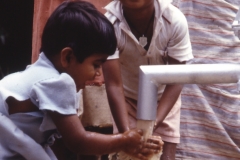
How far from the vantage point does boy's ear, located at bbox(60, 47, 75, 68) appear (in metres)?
1.55

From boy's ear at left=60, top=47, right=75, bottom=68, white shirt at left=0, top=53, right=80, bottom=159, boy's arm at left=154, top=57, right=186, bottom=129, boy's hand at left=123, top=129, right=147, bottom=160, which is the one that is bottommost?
boy's arm at left=154, top=57, right=186, bottom=129

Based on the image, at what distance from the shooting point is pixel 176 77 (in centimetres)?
115

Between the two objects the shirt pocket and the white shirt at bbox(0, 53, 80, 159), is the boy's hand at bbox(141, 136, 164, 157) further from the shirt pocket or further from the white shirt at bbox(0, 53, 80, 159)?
the shirt pocket

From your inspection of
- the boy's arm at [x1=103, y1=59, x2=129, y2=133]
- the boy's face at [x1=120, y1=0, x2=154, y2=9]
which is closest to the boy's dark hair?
the boy's face at [x1=120, y1=0, x2=154, y2=9]

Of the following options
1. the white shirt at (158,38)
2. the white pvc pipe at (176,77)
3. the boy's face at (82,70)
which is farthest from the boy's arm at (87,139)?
the white shirt at (158,38)

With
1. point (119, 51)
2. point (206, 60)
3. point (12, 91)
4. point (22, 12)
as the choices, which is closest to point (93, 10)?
point (12, 91)

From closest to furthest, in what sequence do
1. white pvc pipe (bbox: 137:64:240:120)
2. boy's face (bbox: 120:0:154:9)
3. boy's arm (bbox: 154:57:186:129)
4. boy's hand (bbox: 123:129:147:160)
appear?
white pvc pipe (bbox: 137:64:240:120) → boy's hand (bbox: 123:129:147:160) → boy's face (bbox: 120:0:154:9) → boy's arm (bbox: 154:57:186:129)

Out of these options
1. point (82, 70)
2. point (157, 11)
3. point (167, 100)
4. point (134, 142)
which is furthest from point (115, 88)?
point (134, 142)

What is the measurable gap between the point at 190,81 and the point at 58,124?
A: 1.60 feet

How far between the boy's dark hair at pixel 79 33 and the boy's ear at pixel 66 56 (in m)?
0.01

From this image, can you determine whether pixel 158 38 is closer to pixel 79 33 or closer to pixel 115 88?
pixel 115 88

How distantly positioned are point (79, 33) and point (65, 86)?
178mm

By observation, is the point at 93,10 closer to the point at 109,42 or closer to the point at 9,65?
the point at 109,42

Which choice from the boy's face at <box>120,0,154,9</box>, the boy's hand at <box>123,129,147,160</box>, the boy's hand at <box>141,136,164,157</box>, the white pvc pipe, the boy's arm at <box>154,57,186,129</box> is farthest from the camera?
the boy's arm at <box>154,57,186,129</box>
